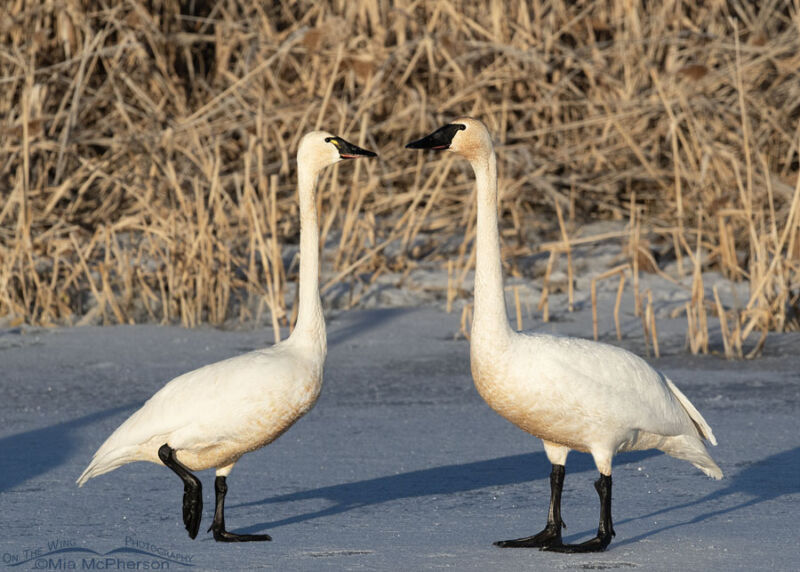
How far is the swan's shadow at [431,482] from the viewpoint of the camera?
164 inches

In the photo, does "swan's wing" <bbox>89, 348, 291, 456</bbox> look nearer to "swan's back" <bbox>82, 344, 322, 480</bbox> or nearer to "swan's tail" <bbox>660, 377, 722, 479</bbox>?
"swan's back" <bbox>82, 344, 322, 480</bbox>

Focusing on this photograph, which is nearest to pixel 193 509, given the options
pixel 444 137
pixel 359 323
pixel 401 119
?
pixel 444 137

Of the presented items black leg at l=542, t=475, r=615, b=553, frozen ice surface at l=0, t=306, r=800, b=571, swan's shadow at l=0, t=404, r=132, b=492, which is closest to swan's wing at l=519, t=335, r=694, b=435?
black leg at l=542, t=475, r=615, b=553

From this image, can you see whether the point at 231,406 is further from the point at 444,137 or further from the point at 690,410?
Answer: the point at 690,410

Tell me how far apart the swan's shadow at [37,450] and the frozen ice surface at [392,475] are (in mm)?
12

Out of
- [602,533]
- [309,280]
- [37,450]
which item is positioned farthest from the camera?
[37,450]

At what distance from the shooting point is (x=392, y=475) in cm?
452

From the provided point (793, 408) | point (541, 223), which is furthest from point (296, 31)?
point (793, 408)

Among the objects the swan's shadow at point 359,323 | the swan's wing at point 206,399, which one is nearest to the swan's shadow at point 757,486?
the swan's wing at point 206,399

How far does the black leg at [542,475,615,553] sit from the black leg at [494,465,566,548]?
0.03 m

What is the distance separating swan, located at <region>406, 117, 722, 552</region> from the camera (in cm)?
377

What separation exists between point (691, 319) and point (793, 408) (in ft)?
3.59

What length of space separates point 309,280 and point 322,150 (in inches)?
17.8

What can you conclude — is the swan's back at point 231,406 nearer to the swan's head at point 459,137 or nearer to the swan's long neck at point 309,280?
the swan's long neck at point 309,280
